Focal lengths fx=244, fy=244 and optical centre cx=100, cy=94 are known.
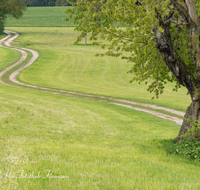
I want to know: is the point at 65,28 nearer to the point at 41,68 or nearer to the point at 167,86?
the point at 41,68

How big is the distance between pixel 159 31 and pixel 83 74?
4335cm

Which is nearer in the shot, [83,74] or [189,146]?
[189,146]

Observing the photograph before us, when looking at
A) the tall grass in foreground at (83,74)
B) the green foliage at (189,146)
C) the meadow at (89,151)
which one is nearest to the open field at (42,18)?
the tall grass in foreground at (83,74)

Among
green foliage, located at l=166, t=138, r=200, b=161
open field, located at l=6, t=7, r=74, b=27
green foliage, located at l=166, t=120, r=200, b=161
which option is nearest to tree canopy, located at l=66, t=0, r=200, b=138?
green foliage, located at l=166, t=120, r=200, b=161

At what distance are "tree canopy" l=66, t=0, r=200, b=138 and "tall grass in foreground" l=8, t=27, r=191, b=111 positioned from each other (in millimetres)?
15914

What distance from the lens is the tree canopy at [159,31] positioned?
894 cm

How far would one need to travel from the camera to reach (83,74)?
5191cm

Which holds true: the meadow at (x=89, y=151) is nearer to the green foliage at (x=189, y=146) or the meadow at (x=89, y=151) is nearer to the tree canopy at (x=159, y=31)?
the green foliage at (x=189, y=146)

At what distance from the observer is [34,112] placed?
16828 mm

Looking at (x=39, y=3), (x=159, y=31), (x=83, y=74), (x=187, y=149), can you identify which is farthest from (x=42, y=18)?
(x=187, y=149)

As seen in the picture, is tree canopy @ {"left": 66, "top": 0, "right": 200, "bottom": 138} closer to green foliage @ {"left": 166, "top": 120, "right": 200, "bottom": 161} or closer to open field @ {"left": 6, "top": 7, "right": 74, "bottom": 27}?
green foliage @ {"left": 166, "top": 120, "right": 200, "bottom": 161}

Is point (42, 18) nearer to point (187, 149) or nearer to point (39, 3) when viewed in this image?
point (39, 3)

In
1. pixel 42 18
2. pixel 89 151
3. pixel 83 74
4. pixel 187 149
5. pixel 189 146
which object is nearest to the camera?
pixel 89 151

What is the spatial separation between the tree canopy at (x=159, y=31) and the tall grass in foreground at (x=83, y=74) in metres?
15.9
